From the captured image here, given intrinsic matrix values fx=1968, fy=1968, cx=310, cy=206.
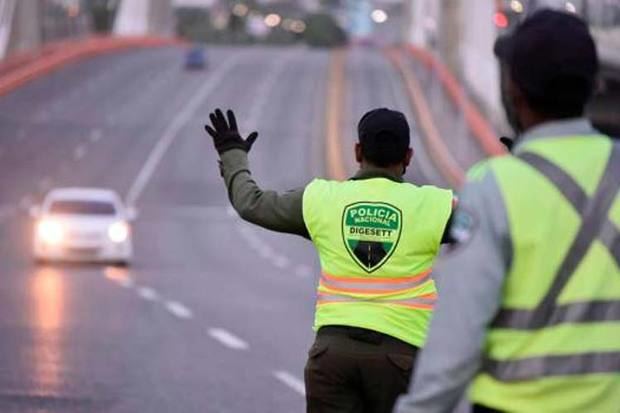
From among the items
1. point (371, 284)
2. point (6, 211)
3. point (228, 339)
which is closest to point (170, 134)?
point (6, 211)

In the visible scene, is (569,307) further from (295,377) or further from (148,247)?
(148,247)

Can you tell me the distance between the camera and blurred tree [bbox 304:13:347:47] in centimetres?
17174

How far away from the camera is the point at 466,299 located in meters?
4.37

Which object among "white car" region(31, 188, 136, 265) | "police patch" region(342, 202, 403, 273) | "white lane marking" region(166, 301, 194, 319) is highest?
"police patch" region(342, 202, 403, 273)

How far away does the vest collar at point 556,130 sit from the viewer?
4613 mm

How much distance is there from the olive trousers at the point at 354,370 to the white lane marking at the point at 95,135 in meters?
62.7

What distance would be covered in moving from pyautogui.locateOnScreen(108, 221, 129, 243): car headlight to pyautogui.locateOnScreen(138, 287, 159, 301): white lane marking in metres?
5.92

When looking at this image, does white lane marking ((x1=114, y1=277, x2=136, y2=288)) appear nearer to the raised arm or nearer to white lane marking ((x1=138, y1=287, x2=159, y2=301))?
white lane marking ((x1=138, y1=287, x2=159, y2=301))

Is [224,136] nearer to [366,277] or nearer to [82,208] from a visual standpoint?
[366,277]

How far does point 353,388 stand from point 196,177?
177 ft

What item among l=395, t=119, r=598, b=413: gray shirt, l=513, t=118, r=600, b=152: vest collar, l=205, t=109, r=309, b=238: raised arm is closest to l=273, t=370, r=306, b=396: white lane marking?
l=205, t=109, r=309, b=238: raised arm

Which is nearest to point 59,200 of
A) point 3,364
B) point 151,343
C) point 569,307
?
point 151,343

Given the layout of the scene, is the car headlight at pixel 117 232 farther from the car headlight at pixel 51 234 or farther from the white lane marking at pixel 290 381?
the white lane marking at pixel 290 381

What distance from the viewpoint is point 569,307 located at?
4.49 m
